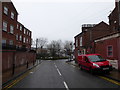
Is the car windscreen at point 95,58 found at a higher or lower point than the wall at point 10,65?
higher

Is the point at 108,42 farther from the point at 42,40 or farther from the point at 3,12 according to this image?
the point at 42,40

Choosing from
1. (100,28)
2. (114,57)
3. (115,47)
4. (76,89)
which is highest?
(100,28)

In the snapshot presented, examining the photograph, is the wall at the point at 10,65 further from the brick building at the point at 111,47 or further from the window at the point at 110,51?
the window at the point at 110,51

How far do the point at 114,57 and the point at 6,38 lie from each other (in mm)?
17674

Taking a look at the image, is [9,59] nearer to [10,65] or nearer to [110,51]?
[10,65]

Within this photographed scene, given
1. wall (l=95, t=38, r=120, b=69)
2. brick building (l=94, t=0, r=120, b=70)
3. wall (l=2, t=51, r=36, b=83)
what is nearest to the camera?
wall (l=2, t=51, r=36, b=83)

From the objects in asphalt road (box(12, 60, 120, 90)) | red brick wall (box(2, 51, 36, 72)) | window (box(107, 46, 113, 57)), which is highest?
window (box(107, 46, 113, 57))

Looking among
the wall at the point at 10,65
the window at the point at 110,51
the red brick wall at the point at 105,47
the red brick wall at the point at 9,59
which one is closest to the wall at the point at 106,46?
the red brick wall at the point at 105,47

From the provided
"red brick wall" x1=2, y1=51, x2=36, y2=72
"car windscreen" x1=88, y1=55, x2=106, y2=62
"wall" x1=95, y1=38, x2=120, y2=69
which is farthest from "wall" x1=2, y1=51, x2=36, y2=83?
"wall" x1=95, y1=38, x2=120, y2=69

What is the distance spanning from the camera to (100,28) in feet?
89.9

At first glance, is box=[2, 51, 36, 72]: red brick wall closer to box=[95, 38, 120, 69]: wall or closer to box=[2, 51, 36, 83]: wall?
box=[2, 51, 36, 83]: wall

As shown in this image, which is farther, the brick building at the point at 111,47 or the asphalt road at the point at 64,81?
the brick building at the point at 111,47

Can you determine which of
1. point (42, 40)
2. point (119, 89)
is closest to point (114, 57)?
point (119, 89)

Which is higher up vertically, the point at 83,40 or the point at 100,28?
the point at 100,28
